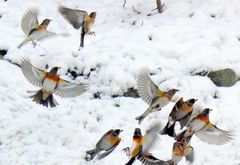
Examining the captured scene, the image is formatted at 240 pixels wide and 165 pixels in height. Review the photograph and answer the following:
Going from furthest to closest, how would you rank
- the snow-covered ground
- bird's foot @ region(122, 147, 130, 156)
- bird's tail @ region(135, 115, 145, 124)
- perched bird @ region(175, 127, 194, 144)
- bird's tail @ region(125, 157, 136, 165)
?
bird's tail @ region(135, 115, 145, 124) → the snow-covered ground → bird's foot @ region(122, 147, 130, 156) → perched bird @ region(175, 127, 194, 144) → bird's tail @ region(125, 157, 136, 165)

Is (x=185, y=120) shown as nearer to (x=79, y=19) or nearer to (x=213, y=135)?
(x=213, y=135)

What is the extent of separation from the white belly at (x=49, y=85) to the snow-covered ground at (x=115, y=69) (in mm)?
562

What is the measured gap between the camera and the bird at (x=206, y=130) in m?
7.89

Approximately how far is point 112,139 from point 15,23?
159 inches

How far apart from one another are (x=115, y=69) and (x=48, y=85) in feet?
5.31

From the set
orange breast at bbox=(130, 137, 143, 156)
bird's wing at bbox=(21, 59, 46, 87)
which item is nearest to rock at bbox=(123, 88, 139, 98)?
bird's wing at bbox=(21, 59, 46, 87)

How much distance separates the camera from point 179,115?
26.9ft

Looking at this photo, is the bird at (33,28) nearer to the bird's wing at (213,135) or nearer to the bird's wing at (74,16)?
the bird's wing at (74,16)

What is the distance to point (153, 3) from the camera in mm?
11938

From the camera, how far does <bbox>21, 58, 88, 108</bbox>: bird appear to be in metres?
8.20

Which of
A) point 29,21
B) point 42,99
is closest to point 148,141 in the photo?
point 42,99

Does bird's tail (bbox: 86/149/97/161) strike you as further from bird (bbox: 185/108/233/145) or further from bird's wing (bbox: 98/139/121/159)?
bird (bbox: 185/108/233/145)

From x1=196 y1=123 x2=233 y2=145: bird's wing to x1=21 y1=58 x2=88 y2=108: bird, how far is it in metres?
1.68

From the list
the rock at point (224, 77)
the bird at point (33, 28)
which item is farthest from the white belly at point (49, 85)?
the rock at point (224, 77)
